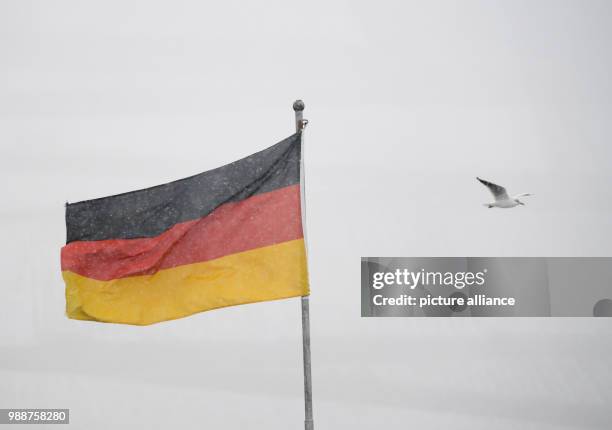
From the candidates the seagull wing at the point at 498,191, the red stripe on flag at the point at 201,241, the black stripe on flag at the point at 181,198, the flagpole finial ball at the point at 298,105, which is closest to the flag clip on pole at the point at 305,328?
the flagpole finial ball at the point at 298,105

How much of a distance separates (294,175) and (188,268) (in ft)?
5.85

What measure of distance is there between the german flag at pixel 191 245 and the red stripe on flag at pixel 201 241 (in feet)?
0.04

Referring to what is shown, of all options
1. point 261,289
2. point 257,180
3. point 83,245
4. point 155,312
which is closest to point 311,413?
point 261,289

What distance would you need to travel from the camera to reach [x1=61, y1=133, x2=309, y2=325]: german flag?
8.65 m

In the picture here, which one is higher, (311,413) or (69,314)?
(69,314)

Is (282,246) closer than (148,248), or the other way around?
(282,246)

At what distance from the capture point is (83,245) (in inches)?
370

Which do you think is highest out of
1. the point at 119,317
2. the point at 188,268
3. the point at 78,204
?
the point at 78,204

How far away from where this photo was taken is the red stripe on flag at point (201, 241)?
867 cm

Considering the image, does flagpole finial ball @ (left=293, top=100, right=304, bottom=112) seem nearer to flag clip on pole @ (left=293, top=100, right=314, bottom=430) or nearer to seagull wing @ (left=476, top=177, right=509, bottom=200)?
flag clip on pole @ (left=293, top=100, right=314, bottom=430)

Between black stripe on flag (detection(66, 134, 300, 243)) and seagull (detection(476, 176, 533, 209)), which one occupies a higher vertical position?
seagull (detection(476, 176, 533, 209))

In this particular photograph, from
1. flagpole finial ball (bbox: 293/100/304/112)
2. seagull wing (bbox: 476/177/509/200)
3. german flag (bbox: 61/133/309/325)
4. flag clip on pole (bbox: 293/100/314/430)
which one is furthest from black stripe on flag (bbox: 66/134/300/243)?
seagull wing (bbox: 476/177/509/200)

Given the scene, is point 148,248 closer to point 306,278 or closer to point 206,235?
point 206,235

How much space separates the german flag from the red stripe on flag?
0.01 metres
